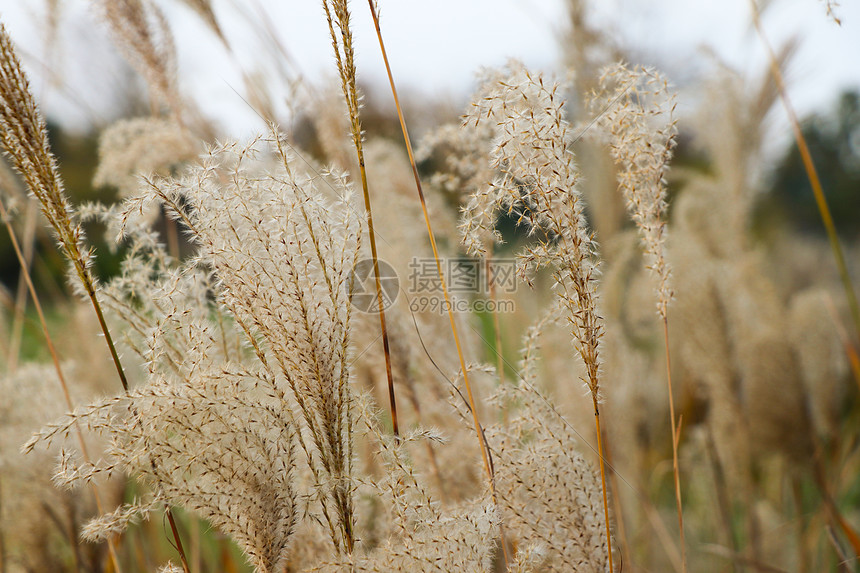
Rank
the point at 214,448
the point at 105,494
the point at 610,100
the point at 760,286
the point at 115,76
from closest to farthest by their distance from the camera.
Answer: the point at 214,448 → the point at 610,100 → the point at 105,494 → the point at 760,286 → the point at 115,76

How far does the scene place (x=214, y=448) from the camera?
2.23 ft

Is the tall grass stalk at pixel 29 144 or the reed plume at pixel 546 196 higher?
the tall grass stalk at pixel 29 144

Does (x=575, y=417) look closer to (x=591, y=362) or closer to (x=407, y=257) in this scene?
(x=407, y=257)

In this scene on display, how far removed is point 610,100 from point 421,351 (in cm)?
75

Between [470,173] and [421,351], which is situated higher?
[470,173]

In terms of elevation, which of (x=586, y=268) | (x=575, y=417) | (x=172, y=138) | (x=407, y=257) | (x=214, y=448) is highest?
(x=172, y=138)

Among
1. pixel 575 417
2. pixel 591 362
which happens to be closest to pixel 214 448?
pixel 591 362

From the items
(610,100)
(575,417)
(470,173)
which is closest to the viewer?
(610,100)

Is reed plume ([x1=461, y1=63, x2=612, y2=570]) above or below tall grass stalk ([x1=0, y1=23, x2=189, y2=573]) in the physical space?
below

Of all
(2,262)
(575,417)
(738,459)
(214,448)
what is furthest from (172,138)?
(2,262)

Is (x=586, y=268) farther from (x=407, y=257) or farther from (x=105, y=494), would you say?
(x=105, y=494)

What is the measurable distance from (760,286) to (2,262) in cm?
1126

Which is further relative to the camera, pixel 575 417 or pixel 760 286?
pixel 760 286

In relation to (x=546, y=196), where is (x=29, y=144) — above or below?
above
